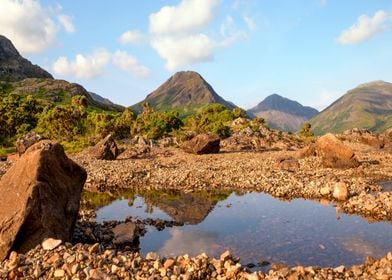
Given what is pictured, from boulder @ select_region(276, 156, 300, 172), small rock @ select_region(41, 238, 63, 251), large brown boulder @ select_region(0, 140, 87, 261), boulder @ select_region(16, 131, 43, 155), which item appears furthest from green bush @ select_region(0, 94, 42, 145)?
small rock @ select_region(41, 238, 63, 251)

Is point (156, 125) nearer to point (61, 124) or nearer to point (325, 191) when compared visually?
point (61, 124)

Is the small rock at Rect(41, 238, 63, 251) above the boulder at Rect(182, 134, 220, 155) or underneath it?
underneath

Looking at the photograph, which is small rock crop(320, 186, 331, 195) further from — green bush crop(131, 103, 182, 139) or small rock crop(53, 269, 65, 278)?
green bush crop(131, 103, 182, 139)

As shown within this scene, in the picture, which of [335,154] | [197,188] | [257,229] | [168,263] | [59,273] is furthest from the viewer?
[335,154]

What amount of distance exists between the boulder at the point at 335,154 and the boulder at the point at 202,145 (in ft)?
62.4

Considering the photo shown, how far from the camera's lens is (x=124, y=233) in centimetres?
2261

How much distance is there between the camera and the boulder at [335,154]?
44625mm

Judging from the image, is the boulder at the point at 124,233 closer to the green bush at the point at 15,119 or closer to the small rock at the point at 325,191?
the small rock at the point at 325,191

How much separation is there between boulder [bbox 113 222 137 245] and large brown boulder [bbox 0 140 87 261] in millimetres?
2647

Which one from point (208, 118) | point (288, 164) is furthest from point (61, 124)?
point (288, 164)

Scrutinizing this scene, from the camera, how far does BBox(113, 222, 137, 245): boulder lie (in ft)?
72.4

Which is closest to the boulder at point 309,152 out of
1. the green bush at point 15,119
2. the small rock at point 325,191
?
the small rock at point 325,191

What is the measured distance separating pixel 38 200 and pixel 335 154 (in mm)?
35346

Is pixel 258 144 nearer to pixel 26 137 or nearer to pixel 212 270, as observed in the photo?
pixel 26 137
